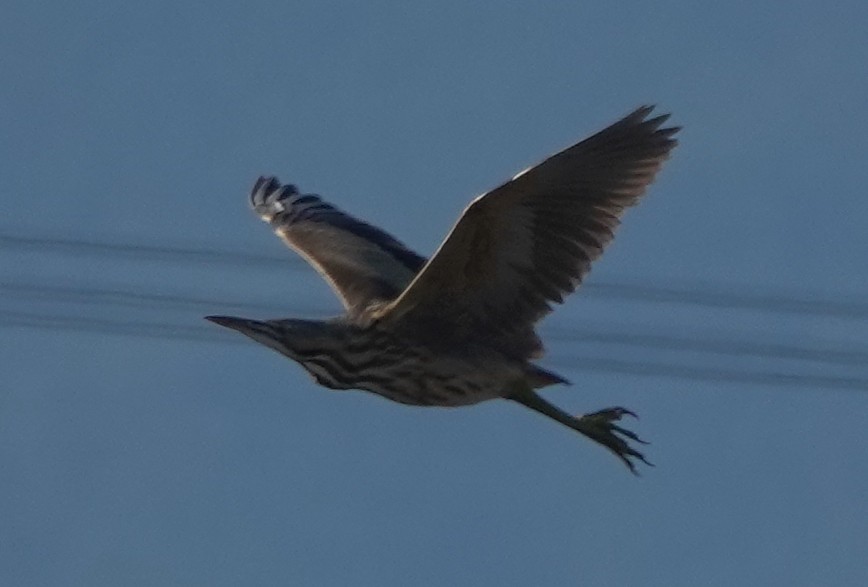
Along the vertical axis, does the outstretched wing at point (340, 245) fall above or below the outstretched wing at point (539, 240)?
above

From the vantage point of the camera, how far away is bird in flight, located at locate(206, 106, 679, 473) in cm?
794

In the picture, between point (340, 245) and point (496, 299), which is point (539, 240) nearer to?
point (496, 299)

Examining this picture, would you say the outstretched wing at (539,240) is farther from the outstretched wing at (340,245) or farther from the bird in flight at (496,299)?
the outstretched wing at (340,245)

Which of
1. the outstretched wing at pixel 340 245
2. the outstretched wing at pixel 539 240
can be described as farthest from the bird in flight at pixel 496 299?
the outstretched wing at pixel 340 245

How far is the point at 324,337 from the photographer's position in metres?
8.02

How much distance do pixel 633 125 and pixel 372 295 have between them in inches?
41.8

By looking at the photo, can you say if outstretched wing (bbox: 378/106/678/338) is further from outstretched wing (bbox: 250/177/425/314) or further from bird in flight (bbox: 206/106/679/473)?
outstretched wing (bbox: 250/177/425/314)

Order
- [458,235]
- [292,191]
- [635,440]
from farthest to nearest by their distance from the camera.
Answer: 1. [292,191]
2. [635,440]
3. [458,235]

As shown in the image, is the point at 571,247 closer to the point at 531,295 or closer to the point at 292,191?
the point at 531,295

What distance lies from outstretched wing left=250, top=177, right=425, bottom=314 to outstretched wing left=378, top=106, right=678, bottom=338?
44 centimetres

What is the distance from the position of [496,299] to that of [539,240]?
0.73 ft

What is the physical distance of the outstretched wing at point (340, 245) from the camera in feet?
28.7

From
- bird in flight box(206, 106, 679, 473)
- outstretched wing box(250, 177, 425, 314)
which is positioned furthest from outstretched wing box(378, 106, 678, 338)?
outstretched wing box(250, 177, 425, 314)

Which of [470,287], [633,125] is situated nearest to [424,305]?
[470,287]
